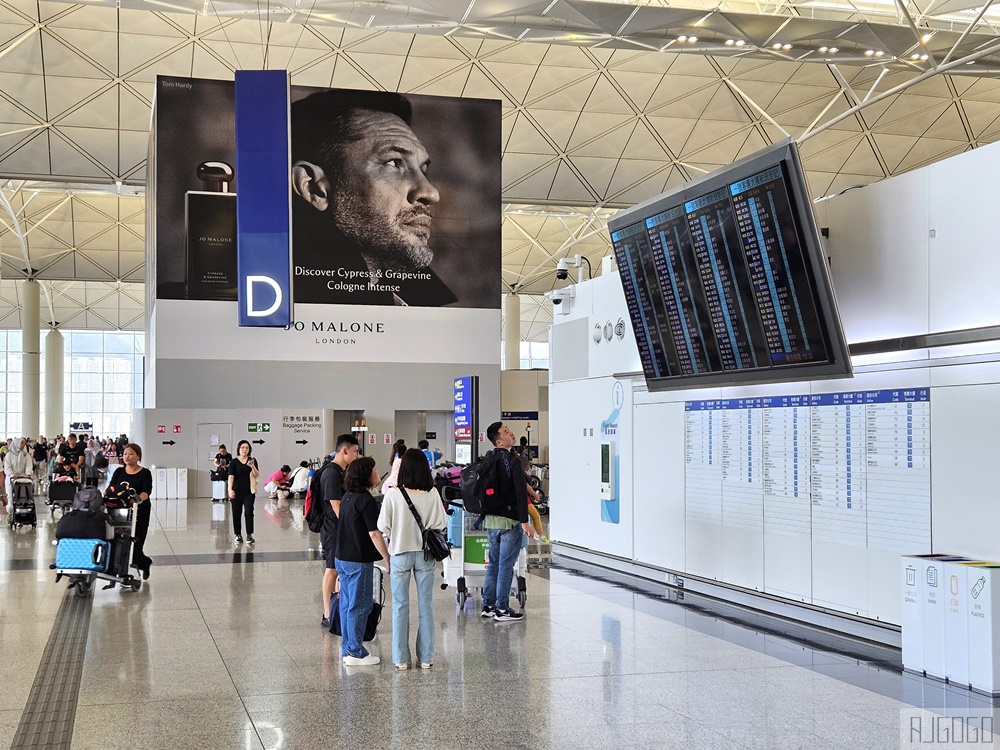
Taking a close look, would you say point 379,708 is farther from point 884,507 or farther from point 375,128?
point 375,128

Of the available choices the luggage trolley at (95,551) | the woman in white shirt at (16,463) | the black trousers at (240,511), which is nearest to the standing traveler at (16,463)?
the woman in white shirt at (16,463)

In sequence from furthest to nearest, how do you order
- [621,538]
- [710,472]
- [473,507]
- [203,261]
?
[203,261], [621,538], [710,472], [473,507]

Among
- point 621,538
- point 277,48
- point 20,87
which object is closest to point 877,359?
point 621,538

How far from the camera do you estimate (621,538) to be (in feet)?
44.5

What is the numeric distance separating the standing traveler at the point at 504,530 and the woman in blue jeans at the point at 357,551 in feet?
6.96

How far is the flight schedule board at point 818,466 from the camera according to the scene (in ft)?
28.4

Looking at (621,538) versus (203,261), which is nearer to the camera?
(621,538)

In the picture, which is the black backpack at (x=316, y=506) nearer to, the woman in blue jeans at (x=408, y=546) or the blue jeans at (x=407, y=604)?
the woman in blue jeans at (x=408, y=546)

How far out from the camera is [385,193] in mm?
22906

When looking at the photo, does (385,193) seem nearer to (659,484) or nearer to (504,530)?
(659,484)

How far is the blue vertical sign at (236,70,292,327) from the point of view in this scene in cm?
1458

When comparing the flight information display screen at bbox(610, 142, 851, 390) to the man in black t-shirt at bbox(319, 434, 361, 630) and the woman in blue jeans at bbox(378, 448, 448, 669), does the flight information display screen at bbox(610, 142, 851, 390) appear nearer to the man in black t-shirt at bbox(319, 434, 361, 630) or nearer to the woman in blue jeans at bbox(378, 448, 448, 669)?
the woman in blue jeans at bbox(378, 448, 448, 669)

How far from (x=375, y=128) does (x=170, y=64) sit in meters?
8.52

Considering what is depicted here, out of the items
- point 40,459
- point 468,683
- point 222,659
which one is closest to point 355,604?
point 468,683
